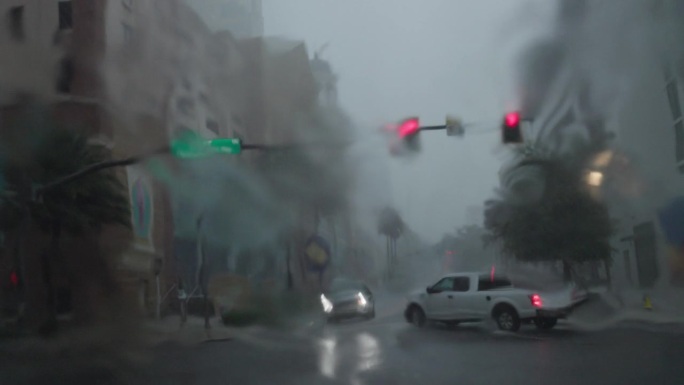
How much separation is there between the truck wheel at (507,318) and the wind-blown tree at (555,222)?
3.37 m

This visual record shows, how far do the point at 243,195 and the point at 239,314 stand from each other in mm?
3020

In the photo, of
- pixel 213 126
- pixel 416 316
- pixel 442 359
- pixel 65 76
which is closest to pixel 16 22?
pixel 65 76

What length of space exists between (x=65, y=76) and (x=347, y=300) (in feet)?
28.4

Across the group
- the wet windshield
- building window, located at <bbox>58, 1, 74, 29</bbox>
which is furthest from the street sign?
building window, located at <bbox>58, 1, 74, 29</bbox>

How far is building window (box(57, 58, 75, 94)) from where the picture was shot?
1516 centimetres

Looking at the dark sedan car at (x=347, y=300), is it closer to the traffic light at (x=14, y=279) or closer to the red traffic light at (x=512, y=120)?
the red traffic light at (x=512, y=120)

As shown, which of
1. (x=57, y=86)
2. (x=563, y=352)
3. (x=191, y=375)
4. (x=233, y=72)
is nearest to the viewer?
(x=191, y=375)

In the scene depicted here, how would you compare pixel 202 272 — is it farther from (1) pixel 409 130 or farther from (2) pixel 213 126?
(1) pixel 409 130

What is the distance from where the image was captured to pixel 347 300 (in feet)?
60.4

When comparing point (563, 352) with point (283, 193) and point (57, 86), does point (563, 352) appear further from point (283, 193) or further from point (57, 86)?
point (57, 86)

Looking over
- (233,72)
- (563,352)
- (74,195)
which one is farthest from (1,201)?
(563,352)

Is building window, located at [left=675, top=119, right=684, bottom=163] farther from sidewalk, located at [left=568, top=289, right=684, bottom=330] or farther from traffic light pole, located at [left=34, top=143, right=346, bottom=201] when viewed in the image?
traffic light pole, located at [left=34, top=143, right=346, bottom=201]

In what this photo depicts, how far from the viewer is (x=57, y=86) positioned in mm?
15133

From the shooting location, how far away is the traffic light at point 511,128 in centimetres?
1326
